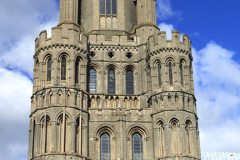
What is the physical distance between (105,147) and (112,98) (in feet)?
19.4

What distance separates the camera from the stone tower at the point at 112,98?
48.7 m

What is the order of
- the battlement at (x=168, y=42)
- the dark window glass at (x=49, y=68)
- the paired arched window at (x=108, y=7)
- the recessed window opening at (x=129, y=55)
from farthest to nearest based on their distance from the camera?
the paired arched window at (x=108, y=7) < the recessed window opening at (x=129, y=55) < the battlement at (x=168, y=42) < the dark window glass at (x=49, y=68)


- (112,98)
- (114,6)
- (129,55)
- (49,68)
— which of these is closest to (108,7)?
(114,6)

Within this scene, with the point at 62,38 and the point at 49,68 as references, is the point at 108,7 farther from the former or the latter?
the point at 49,68

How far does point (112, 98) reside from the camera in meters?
54.7

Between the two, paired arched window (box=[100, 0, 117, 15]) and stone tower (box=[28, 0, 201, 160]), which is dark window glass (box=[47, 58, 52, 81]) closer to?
stone tower (box=[28, 0, 201, 160])

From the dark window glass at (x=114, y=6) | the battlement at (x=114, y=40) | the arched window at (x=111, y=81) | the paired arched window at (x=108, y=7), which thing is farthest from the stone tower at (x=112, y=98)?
the dark window glass at (x=114, y=6)

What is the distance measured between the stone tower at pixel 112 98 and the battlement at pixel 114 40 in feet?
0.33

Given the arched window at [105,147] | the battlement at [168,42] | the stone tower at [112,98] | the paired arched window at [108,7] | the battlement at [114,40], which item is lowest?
the arched window at [105,147]

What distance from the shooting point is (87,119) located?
50.5 m

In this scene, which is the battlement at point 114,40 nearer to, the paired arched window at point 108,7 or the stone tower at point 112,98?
the stone tower at point 112,98

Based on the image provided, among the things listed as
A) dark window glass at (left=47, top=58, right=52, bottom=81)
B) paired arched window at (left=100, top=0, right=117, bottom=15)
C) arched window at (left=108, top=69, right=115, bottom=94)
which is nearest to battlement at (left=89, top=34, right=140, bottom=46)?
arched window at (left=108, top=69, right=115, bottom=94)

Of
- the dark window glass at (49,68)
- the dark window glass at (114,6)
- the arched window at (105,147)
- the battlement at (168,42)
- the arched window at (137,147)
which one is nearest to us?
the arched window at (105,147)

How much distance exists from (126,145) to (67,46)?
1047 centimetres
